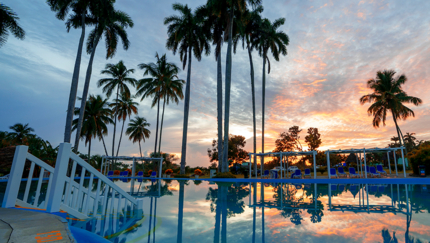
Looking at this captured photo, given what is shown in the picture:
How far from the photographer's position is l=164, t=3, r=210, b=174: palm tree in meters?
24.9

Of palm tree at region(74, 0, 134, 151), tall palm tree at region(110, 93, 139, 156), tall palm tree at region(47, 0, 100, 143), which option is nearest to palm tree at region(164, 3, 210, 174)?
palm tree at region(74, 0, 134, 151)

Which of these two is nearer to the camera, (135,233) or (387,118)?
(135,233)

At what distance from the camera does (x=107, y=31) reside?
22828 mm

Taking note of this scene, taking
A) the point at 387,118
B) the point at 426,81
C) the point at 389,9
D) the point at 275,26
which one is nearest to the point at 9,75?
the point at 389,9

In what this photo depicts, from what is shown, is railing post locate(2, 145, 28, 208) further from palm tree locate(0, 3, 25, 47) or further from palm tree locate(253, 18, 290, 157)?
→ palm tree locate(253, 18, 290, 157)

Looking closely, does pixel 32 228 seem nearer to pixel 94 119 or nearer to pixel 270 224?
pixel 270 224

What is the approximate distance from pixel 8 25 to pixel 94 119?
18.5 meters

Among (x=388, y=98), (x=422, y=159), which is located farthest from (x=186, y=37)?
(x=388, y=98)

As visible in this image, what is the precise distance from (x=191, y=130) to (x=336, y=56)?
20.4m

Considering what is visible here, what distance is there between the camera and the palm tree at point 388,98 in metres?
28.0

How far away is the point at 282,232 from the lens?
427 centimetres

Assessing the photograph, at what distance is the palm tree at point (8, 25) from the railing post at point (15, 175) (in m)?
15.7

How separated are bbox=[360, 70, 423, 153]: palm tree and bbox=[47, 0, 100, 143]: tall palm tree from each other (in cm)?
3403

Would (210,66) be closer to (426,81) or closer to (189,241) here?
(426,81)
